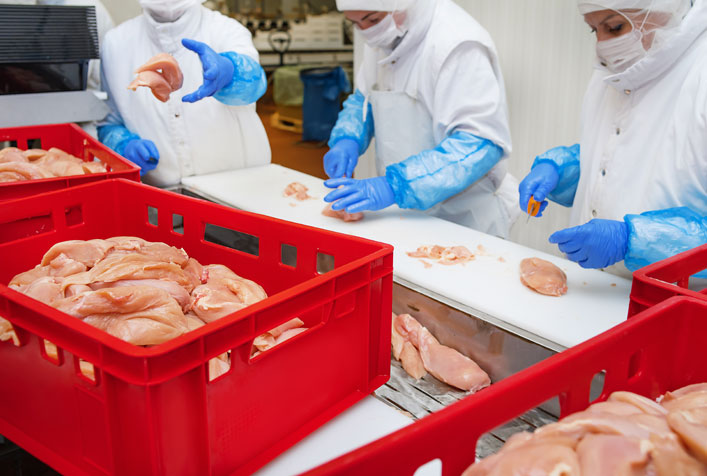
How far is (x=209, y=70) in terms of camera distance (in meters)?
2.42

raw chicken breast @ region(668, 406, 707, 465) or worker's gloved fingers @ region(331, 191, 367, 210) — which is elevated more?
raw chicken breast @ region(668, 406, 707, 465)

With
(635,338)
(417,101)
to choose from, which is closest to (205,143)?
(417,101)

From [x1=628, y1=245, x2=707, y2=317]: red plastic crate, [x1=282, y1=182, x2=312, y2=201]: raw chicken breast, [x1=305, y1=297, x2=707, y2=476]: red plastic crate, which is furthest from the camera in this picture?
[x1=282, y1=182, x2=312, y2=201]: raw chicken breast

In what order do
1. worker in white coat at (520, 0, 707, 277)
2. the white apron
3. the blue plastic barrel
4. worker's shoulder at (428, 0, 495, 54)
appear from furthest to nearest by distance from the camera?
the blue plastic barrel, the white apron, worker's shoulder at (428, 0, 495, 54), worker in white coat at (520, 0, 707, 277)

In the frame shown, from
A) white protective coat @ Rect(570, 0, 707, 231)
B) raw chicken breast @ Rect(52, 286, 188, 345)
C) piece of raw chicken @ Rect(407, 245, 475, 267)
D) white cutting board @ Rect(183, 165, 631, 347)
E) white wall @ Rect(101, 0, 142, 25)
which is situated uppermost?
white wall @ Rect(101, 0, 142, 25)

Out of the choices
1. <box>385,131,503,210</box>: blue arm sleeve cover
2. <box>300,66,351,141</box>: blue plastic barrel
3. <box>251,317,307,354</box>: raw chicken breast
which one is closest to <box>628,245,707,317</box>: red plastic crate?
<box>251,317,307,354</box>: raw chicken breast

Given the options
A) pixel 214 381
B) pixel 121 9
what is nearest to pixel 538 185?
pixel 214 381

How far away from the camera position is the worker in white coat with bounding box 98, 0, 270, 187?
274cm

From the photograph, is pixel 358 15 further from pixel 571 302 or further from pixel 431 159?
pixel 571 302

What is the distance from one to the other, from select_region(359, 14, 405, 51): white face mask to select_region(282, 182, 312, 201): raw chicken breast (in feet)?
2.20

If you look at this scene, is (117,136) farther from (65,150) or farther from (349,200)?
(349,200)

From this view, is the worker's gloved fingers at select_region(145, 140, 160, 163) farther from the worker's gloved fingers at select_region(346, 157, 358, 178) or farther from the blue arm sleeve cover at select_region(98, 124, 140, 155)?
the worker's gloved fingers at select_region(346, 157, 358, 178)

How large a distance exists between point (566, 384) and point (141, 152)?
7.85 ft

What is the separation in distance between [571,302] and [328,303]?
0.84m
